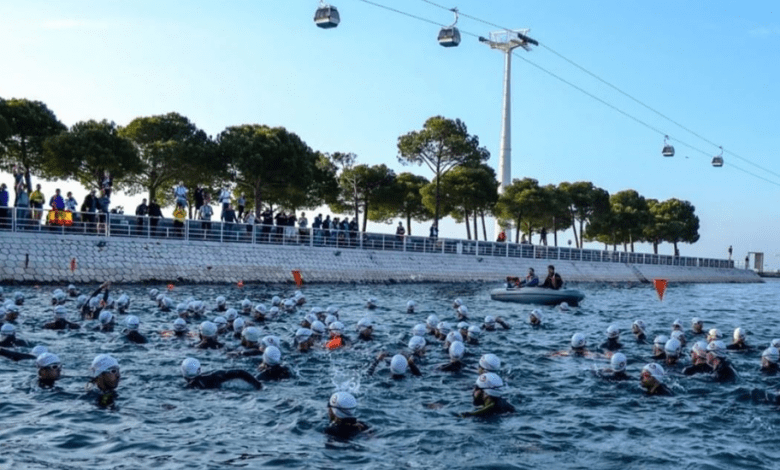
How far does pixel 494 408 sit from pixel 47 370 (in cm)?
759

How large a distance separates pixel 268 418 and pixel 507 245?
55984 mm

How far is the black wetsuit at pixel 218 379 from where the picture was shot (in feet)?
47.0

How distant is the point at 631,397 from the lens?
1465cm

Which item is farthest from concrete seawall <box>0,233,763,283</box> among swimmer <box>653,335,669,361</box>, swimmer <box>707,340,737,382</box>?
swimmer <box>707,340,737,382</box>

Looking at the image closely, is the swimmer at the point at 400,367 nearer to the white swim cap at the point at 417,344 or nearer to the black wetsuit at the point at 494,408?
the white swim cap at the point at 417,344

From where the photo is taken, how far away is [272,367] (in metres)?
15.3

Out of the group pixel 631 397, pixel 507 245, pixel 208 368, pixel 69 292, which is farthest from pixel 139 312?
pixel 507 245

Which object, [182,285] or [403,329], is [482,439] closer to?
[403,329]

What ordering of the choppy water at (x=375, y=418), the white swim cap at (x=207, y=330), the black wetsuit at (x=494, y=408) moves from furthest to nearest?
1. the white swim cap at (x=207, y=330)
2. the black wetsuit at (x=494, y=408)
3. the choppy water at (x=375, y=418)

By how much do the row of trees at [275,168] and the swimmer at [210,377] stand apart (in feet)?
134

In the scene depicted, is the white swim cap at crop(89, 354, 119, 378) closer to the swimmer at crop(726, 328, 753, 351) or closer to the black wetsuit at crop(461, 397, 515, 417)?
the black wetsuit at crop(461, 397, 515, 417)

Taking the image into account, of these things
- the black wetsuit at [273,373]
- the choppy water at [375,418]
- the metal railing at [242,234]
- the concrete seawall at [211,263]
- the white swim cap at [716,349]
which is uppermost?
the metal railing at [242,234]

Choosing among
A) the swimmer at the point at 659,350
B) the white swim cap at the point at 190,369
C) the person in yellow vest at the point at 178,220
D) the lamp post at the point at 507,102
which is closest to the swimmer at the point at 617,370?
the swimmer at the point at 659,350

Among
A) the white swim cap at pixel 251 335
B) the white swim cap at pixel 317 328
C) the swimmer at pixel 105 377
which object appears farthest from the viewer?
the white swim cap at pixel 317 328
